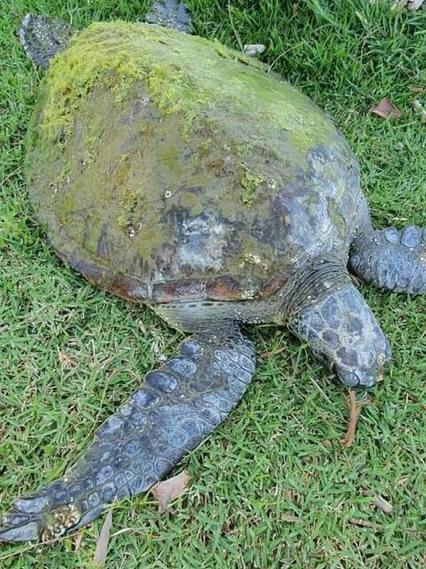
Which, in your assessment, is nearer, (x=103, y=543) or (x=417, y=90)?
(x=103, y=543)

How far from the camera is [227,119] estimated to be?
3.26 m

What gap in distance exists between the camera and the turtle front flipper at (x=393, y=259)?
339 cm

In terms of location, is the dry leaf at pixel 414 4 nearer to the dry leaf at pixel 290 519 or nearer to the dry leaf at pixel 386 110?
the dry leaf at pixel 386 110

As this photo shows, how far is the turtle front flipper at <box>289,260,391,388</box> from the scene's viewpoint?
3033mm

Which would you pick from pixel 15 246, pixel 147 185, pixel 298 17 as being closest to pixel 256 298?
pixel 147 185

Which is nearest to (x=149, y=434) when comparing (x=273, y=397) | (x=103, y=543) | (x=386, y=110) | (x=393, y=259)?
(x=103, y=543)

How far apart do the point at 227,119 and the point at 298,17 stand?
1.30 metres

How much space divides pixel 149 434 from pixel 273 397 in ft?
1.98

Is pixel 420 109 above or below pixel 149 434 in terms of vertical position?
above

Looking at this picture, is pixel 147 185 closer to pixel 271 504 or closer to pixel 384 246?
pixel 384 246

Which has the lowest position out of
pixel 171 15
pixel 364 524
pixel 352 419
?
pixel 364 524

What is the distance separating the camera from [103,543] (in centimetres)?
281

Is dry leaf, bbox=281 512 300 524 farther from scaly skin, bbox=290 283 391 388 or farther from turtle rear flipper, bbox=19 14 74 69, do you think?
turtle rear flipper, bbox=19 14 74 69

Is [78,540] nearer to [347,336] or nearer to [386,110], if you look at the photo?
[347,336]
